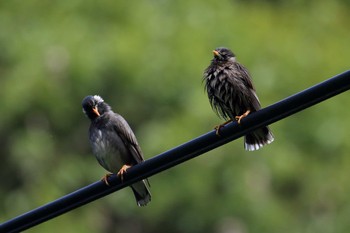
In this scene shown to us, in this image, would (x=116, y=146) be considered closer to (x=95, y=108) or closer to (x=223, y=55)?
(x=95, y=108)

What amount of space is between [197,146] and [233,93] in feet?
7.10

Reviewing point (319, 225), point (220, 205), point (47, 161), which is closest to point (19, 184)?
point (47, 161)

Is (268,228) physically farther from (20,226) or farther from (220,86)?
(20,226)

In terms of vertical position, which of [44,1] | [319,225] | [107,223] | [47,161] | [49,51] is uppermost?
[44,1]

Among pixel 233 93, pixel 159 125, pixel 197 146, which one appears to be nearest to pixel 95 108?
pixel 233 93

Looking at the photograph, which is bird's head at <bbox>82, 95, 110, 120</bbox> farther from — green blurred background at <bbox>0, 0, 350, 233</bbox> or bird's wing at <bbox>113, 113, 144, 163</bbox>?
green blurred background at <bbox>0, 0, 350, 233</bbox>

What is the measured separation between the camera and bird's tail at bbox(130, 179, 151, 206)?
33.4 feet

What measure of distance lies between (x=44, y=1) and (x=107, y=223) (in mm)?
4384

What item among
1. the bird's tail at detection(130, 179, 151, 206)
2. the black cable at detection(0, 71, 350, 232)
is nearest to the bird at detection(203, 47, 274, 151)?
the bird's tail at detection(130, 179, 151, 206)

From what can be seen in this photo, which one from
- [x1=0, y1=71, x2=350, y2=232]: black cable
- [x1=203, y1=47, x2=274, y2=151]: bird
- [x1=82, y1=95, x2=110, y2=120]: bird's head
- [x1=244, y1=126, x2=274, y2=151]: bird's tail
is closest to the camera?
[x1=0, y1=71, x2=350, y2=232]: black cable

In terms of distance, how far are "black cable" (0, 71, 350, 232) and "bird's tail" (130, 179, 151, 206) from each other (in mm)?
2720

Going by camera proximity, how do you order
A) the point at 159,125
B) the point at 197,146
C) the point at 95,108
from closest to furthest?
the point at 197,146, the point at 95,108, the point at 159,125

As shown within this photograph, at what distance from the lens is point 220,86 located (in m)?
8.98

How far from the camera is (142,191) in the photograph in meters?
10.2
